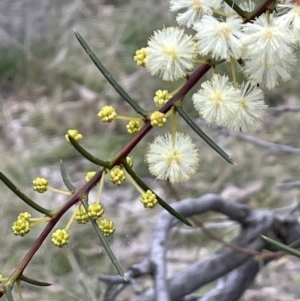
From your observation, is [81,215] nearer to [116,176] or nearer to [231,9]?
[116,176]

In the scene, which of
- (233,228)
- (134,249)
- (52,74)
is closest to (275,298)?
(233,228)

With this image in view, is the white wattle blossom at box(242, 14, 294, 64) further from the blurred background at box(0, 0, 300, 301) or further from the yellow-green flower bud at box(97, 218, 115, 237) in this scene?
the blurred background at box(0, 0, 300, 301)

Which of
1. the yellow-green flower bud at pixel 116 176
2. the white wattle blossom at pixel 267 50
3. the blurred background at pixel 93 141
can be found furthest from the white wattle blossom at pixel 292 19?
the blurred background at pixel 93 141

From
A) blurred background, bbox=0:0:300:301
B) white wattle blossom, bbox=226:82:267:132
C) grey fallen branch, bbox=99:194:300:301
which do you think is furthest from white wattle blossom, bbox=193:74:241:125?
blurred background, bbox=0:0:300:301

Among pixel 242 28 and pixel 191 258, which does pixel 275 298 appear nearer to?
pixel 191 258

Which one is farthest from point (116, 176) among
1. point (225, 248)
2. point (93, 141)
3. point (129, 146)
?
point (93, 141)

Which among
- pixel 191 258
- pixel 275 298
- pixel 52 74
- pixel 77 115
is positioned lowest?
pixel 275 298
